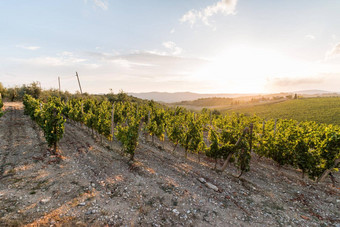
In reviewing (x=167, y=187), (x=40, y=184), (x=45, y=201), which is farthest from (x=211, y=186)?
(x=40, y=184)

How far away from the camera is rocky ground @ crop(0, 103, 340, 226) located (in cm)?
589

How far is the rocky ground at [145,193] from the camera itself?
589 cm

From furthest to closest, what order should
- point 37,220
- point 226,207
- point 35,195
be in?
point 226,207, point 35,195, point 37,220

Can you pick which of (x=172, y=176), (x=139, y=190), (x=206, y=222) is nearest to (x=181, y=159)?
(x=172, y=176)

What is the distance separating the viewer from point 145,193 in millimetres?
7395

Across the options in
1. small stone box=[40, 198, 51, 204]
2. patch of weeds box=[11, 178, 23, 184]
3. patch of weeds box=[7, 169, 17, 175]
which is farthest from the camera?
patch of weeds box=[7, 169, 17, 175]

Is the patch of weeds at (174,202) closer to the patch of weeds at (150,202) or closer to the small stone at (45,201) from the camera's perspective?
the patch of weeds at (150,202)

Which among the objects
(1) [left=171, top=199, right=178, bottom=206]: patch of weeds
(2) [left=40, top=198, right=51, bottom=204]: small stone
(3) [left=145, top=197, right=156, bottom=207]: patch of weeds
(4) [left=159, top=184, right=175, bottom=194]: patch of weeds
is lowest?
(1) [left=171, top=199, right=178, bottom=206]: patch of weeds

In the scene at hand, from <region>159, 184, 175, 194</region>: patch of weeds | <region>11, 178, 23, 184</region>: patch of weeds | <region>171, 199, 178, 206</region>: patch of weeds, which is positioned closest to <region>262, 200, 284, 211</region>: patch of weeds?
<region>171, 199, 178, 206</region>: patch of weeds

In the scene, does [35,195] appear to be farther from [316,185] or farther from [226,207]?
[316,185]

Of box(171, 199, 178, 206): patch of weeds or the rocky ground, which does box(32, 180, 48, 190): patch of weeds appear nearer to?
the rocky ground

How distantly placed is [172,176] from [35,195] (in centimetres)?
653

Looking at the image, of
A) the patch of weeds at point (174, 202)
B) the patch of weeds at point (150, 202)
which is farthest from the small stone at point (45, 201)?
the patch of weeds at point (174, 202)

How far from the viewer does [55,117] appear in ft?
35.8
